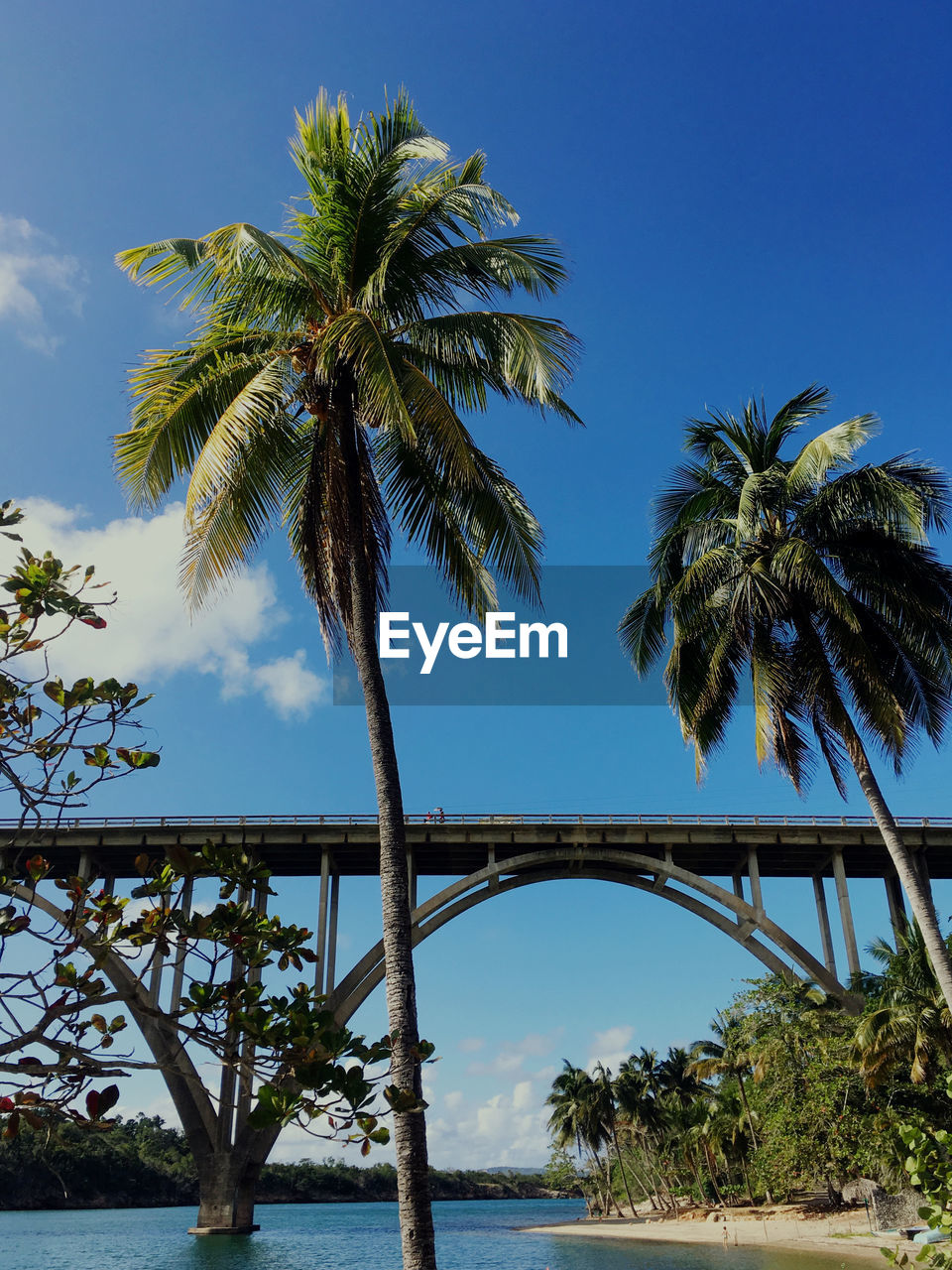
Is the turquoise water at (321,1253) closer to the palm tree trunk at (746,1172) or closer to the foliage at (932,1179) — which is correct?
the palm tree trunk at (746,1172)

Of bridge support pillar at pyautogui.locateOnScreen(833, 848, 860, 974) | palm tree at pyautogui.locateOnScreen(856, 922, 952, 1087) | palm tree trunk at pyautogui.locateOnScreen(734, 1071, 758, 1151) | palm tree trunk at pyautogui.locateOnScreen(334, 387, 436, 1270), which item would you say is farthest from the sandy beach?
palm tree trunk at pyautogui.locateOnScreen(334, 387, 436, 1270)

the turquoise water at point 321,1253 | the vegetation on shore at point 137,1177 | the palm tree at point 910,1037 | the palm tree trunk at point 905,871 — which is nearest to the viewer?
the palm tree trunk at point 905,871

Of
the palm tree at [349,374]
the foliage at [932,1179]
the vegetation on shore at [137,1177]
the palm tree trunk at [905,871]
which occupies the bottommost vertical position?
the vegetation on shore at [137,1177]

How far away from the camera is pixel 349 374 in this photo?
1009 cm

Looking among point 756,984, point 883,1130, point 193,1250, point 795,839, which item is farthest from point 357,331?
point 193,1250

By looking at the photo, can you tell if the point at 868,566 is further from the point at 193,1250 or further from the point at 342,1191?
the point at 342,1191

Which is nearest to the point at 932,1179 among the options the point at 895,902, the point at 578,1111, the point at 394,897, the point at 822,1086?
the point at 394,897

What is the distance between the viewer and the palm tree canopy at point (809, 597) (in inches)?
603

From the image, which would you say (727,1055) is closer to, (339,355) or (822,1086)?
(822,1086)

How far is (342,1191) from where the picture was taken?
126 meters

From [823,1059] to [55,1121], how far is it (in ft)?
90.2

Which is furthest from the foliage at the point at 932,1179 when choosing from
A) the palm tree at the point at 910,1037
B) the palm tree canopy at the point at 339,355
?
the palm tree at the point at 910,1037

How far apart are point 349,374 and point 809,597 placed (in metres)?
9.40

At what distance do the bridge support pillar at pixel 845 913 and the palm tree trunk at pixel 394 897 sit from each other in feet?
96.6
